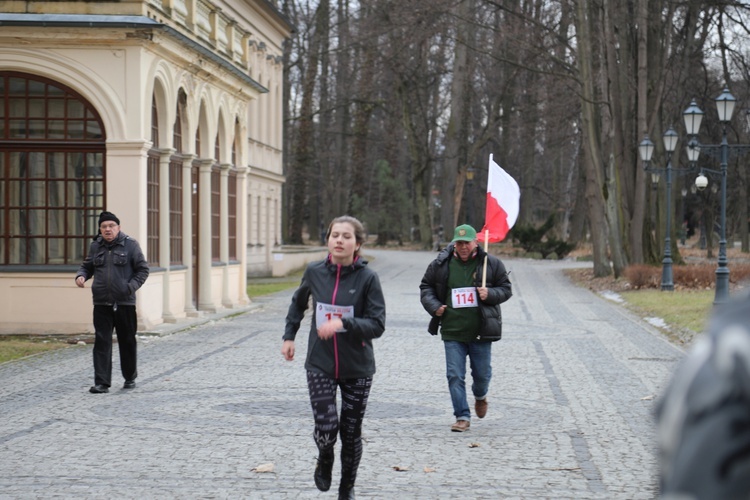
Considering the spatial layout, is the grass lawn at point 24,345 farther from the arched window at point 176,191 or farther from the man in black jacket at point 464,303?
the man in black jacket at point 464,303

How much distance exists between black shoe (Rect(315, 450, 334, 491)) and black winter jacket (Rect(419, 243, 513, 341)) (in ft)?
10.6

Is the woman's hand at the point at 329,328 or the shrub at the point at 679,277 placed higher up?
the woman's hand at the point at 329,328

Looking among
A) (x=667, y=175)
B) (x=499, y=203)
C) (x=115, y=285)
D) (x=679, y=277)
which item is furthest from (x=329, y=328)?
(x=667, y=175)

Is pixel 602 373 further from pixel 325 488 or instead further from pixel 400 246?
pixel 400 246

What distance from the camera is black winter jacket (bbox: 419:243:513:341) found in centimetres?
1036

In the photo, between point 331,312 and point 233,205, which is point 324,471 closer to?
point 331,312

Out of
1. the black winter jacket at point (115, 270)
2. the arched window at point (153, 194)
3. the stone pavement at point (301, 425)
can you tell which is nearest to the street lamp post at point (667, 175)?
the stone pavement at point (301, 425)

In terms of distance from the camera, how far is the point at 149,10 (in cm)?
2020

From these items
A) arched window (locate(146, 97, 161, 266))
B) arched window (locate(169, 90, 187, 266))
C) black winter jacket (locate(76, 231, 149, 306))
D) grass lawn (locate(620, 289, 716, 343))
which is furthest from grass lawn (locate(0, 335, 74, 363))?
grass lawn (locate(620, 289, 716, 343))

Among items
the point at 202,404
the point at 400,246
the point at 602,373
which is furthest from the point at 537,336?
the point at 400,246

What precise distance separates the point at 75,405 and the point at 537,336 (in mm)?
10080

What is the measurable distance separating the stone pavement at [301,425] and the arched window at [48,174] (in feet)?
8.13

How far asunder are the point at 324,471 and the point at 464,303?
3440 millimetres

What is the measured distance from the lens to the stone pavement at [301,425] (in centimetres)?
805
